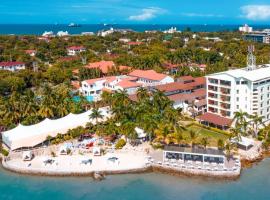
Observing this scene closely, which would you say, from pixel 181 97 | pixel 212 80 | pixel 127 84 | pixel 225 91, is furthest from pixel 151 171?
pixel 127 84

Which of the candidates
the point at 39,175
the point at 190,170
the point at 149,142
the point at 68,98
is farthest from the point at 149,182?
the point at 68,98

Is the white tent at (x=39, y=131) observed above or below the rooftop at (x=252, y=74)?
below

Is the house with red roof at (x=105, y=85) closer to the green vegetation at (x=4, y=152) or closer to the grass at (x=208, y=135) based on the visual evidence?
the grass at (x=208, y=135)

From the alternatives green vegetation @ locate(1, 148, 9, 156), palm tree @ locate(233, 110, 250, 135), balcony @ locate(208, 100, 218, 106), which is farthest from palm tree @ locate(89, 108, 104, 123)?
palm tree @ locate(233, 110, 250, 135)

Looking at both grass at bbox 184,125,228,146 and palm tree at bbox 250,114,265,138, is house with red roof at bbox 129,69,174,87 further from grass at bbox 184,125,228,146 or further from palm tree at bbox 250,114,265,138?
palm tree at bbox 250,114,265,138

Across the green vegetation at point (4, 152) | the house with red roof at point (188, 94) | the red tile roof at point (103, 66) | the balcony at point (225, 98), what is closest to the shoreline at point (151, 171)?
the green vegetation at point (4, 152)

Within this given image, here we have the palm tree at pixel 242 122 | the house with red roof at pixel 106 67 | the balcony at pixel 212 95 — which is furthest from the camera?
the house with red roof at pixel 106 67

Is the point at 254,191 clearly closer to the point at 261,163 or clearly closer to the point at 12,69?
the point at 261,163
